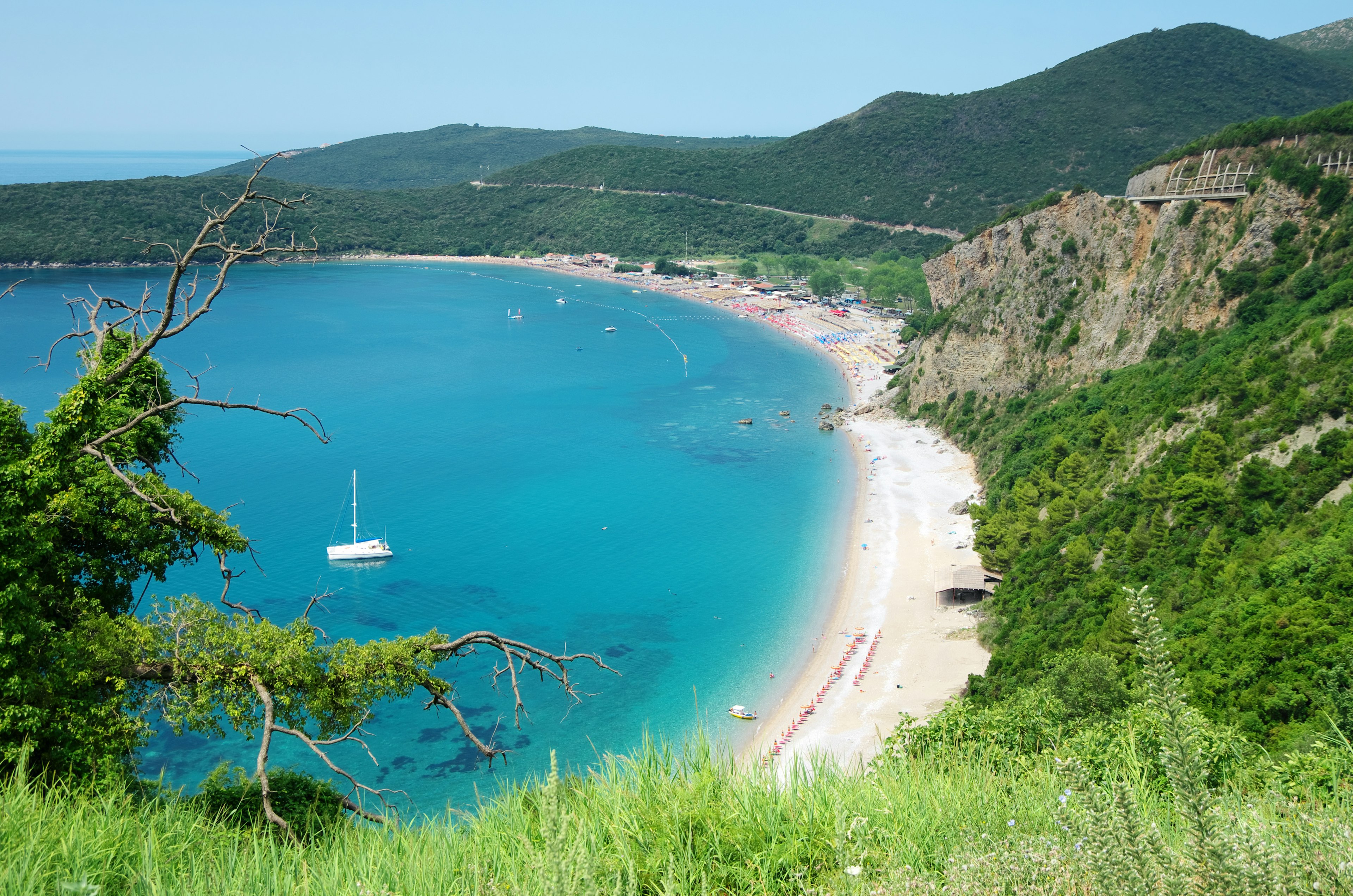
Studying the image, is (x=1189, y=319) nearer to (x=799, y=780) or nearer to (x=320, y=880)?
(x=799, y=780)

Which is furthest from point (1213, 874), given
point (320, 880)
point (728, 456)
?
point (728, 456)

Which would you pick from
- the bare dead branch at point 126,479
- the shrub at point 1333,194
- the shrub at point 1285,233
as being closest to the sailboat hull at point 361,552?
the bare dead branch at point 126,479

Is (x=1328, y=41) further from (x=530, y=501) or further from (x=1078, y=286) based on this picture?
(x=530, y=501)

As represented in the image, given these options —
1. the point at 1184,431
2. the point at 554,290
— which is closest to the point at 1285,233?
the point at 1184,431

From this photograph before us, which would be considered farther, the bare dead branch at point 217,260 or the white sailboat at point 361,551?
the white sailboat at point 361,551

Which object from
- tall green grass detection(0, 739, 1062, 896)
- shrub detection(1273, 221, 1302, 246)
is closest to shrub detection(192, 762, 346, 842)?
tall green grass detection(0, 739, 1062, 896)

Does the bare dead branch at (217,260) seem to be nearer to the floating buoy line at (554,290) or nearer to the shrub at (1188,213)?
the shrub at (1188,213)
